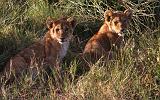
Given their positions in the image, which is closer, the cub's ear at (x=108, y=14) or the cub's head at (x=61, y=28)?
the cub's head at (x=61, y=28)

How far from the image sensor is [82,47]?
8.23 m

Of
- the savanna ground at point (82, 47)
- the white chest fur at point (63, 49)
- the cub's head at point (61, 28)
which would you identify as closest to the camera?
the savanna ground at point (82, 47)

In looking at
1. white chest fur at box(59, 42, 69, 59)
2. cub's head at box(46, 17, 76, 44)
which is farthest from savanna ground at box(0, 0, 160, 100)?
cub's head at box(46, 17, 76, 44)

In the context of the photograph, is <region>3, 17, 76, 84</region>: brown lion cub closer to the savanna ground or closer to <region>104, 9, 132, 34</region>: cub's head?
the savanna ground

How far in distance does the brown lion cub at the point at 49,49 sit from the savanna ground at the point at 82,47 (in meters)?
0.25

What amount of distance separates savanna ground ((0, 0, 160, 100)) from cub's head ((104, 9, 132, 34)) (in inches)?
9.8

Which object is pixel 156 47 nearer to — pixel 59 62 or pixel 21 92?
pixel 59 62

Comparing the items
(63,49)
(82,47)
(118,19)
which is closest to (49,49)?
(63,49)

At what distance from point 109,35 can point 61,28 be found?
967mm

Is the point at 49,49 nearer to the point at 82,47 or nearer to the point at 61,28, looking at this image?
the point at 61,28

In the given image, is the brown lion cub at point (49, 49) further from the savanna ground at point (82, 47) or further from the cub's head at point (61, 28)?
the savanna ground at point (82, 47)

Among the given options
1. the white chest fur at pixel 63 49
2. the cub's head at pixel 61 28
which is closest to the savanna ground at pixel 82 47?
the white chest fur at pixel 63 49

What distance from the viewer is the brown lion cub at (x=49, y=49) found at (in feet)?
23.3

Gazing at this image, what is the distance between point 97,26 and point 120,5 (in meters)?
0.55
